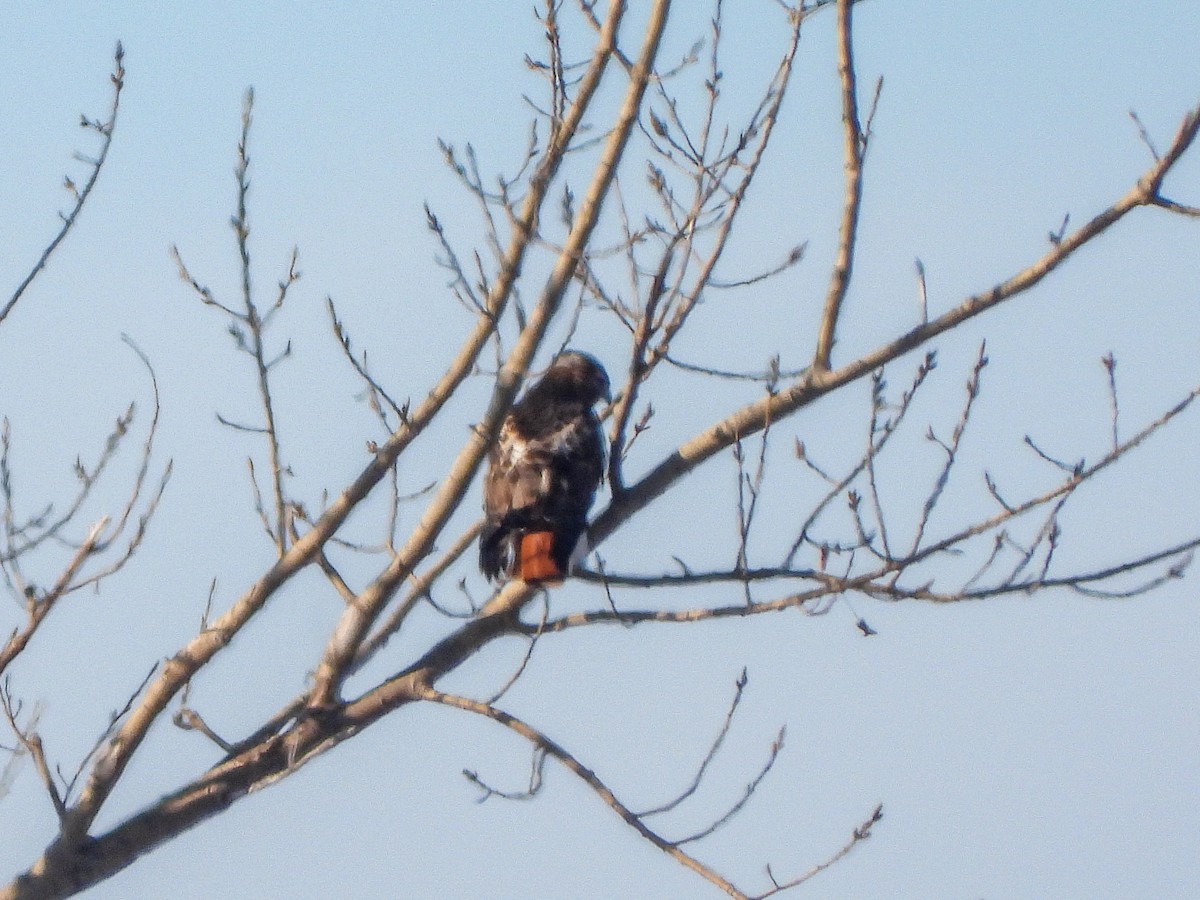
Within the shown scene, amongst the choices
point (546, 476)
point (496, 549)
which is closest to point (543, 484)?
point (546, 476)

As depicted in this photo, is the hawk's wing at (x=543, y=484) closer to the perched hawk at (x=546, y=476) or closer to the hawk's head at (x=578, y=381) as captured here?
the perched hawk at (x=546, y=476)

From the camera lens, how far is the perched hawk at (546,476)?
519 centimetres

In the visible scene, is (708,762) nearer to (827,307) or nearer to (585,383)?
(827,307)

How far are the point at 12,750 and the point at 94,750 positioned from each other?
0.65m

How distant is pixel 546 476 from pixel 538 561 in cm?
66

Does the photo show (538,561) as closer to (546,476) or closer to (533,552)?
(533,552)

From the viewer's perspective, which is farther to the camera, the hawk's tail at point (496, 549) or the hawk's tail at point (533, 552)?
the hawk's tail at point (496, 549)

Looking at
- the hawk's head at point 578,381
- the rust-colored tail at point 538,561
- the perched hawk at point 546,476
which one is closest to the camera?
the rust-colored tail at point 538,561

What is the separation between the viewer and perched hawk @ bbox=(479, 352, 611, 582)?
5188 mm

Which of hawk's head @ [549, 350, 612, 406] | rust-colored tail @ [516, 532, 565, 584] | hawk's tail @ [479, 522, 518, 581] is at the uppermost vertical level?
hawk's head @ [549, 350, 612, 406]

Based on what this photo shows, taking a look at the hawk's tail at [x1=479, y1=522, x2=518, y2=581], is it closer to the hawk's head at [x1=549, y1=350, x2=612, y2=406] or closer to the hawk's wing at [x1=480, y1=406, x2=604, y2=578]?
the hawk's wing at [x1=480, y1=406, x2=604, y2=578]

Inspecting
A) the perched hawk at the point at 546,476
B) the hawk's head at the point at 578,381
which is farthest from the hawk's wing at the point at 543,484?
the hawk's head at the point at 578,381

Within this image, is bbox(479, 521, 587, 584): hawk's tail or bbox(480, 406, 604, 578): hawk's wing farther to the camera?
bbox(480, 406, 604, 578): hawk's wing

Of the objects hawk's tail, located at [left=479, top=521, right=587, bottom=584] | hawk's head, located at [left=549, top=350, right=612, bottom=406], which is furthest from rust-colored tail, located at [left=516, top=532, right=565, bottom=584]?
hawk's head, located at [left=549, top=350, right=612, bottom=406]
